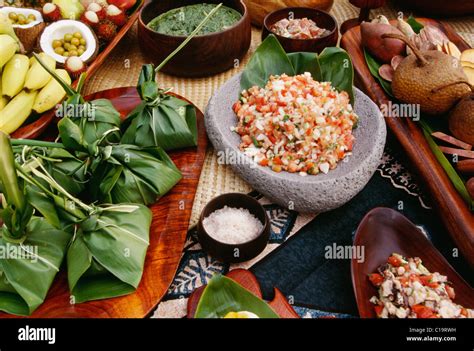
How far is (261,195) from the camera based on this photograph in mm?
1514

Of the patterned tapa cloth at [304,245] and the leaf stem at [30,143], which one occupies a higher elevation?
the leaf stem at [30,143]

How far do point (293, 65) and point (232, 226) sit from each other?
2.52 ft

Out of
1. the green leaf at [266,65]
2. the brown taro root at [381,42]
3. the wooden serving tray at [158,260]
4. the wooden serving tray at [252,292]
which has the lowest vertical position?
the wooden serving tray at [252,292]

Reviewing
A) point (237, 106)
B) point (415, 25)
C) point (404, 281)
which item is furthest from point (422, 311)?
point (415, 25)

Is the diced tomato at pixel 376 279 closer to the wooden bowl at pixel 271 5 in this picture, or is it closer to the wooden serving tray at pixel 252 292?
the wooden serving tray at pixel 252 292

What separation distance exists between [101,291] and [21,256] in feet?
Answer: 0.70

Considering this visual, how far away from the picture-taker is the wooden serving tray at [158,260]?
1093 millimetres

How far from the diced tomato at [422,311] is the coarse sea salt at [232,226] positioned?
1.45 ft

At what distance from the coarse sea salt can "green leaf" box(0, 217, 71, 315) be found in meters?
0.41

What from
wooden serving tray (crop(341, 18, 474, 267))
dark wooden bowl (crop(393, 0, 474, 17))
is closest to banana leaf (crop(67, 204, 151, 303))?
wooden serving tray (crop(341, 18, 474, 267))

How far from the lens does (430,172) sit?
1.44 meters

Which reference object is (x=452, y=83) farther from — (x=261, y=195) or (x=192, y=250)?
(x=192, y=250)

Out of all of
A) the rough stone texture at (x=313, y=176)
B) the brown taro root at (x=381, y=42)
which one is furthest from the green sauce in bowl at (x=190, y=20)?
the brown taro root at (x=381, y=42)

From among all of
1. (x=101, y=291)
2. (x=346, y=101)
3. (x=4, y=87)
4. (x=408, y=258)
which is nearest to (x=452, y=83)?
(x=346, y=101)
